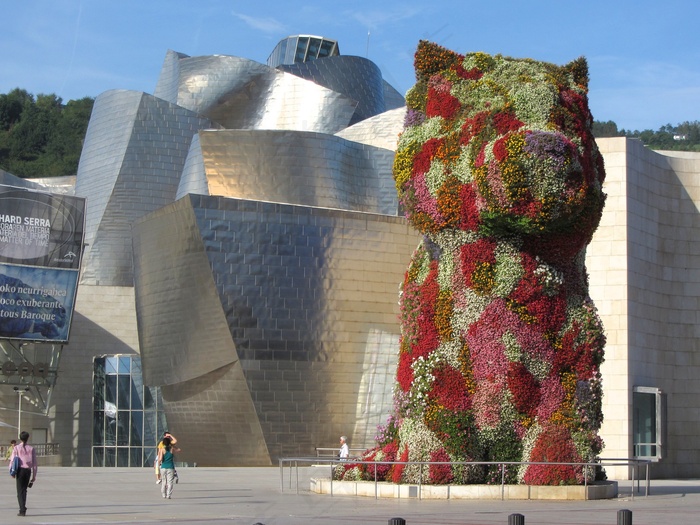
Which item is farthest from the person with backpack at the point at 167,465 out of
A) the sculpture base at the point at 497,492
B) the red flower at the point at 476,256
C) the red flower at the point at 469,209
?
the red flower at the point at 469,209

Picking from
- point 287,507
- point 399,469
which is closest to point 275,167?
point 399,469

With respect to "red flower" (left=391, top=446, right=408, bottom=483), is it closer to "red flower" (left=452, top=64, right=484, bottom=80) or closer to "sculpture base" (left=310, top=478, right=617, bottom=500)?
"sculpture base" (left=310, top=478, right=617, bottom=500)

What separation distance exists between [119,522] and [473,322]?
7820 mm

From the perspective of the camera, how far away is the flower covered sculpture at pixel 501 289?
64.5ft

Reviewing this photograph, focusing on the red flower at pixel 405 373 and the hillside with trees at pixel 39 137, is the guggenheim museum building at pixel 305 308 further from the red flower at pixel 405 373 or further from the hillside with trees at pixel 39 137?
the hillside with trees at pixel 39 137

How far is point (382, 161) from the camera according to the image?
41719 mm

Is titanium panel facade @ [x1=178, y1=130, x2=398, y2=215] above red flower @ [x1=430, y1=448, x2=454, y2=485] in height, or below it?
above

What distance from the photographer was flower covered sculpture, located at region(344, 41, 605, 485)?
19.7m

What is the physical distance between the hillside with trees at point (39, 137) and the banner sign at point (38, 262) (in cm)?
6117

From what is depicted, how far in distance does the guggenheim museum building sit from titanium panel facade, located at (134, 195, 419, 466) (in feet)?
0.17

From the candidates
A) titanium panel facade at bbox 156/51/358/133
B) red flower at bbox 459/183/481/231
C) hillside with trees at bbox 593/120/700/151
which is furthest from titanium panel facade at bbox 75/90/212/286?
hillside with trees at bbox 593/120/700/151

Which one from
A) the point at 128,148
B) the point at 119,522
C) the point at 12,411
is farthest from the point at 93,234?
the point at 119,522

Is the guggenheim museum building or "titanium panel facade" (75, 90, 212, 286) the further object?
"titanium panel facade" (75, 90, 212, 286)

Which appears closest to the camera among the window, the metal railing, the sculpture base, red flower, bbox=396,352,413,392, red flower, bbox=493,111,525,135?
the sculpture base
